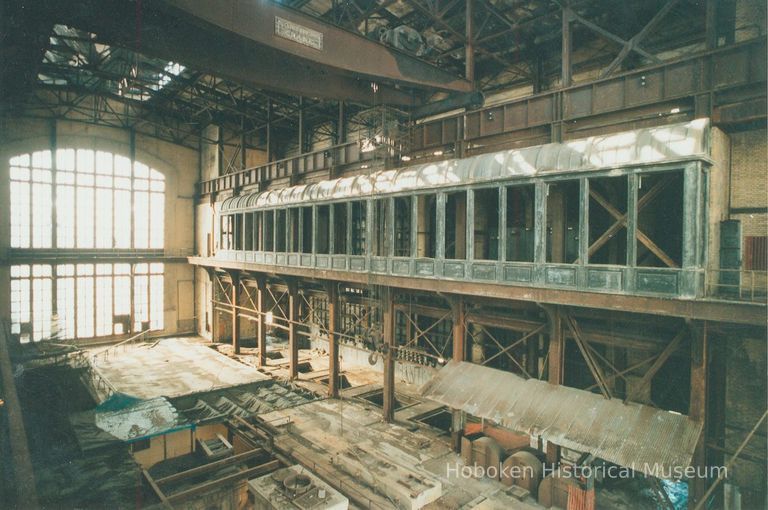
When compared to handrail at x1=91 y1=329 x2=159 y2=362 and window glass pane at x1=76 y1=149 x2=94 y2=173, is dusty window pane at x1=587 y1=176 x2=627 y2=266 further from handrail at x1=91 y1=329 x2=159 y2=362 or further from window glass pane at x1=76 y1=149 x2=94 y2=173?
window glass pane at x1=76 y1=149 x2=94 y2=173

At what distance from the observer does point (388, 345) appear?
47.5 feet

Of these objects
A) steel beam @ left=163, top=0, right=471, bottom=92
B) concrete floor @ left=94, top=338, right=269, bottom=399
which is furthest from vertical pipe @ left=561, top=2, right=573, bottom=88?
concrete floor @ left=94, top=338, right=269, bottom=399

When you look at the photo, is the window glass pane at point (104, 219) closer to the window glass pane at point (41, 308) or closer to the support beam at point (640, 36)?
the window glass pane at point (41, 308)

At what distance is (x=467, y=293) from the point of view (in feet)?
38.3

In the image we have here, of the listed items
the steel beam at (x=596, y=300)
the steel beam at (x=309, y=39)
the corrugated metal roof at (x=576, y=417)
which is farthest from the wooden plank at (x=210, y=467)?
the steel beam at (x=309, y=39)

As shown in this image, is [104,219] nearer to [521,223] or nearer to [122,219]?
[122,219]

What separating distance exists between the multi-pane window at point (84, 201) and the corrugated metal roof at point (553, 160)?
748 inches

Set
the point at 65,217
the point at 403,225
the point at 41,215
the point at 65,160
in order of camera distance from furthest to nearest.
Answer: the point at 65,217 → the point at 65,160 → the point at 41,215 → the point at 403,225

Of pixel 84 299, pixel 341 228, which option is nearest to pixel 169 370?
pixel 84 299

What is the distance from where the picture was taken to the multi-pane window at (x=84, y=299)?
2444 centimetres

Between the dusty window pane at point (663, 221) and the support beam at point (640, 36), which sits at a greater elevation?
the support beam at point (640, 36)

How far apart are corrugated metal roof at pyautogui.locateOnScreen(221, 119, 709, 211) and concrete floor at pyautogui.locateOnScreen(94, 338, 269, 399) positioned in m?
9.78

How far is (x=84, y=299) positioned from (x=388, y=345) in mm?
22520

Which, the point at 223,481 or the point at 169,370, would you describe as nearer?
the point at 223,481
